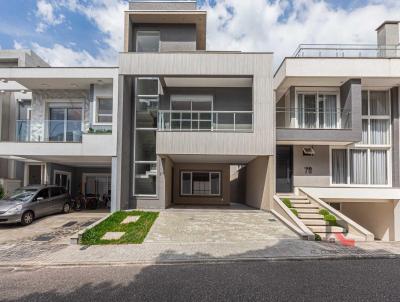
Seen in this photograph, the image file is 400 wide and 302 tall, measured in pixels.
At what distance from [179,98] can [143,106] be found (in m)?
2.22

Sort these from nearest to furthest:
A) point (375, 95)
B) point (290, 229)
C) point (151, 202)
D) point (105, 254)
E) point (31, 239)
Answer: point (105, 254)
point (31, 239)
point (290, 229)
point (151, 202)
point (375, 95)

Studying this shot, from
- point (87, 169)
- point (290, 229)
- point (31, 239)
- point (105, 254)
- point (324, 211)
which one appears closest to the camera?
point (105, 254)

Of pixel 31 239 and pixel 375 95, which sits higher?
pixel 375 95

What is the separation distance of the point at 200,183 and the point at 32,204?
10194 mm

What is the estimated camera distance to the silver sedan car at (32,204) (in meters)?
11.4

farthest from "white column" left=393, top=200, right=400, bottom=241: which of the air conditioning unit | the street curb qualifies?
the street curb

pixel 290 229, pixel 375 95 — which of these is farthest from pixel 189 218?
pixel 375 95

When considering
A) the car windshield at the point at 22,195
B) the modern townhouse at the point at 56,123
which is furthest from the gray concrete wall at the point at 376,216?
the car windshield at the point at 22,195

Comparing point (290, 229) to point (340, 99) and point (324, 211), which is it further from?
point (340, 99)

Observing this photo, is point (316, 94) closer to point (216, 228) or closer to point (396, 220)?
point (396, 220)

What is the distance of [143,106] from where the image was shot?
15.2m

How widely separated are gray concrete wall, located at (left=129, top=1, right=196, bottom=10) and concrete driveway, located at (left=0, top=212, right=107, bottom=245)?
40.4ft

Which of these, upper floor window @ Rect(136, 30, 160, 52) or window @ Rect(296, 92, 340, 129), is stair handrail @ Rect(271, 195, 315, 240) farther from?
upper floor window @ Rect(136, 30, 160, 52)

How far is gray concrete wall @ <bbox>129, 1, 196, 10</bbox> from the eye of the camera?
17078 millimetres
